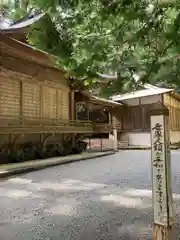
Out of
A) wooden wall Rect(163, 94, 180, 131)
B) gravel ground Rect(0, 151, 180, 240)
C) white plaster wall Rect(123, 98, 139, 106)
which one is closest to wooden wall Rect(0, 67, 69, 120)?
gravel ground Rect(0, 151, 180, 240)

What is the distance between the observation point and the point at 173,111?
94.6ft

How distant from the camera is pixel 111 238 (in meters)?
4.05

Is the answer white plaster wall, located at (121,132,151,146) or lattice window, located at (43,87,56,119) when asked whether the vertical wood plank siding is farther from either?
white plaster wall, located at (121,132,151,146)

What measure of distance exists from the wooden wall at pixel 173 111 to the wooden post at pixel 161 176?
24.1 m

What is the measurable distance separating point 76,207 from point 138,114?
69.5 feet

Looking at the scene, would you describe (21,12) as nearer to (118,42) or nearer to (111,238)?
(118,42)

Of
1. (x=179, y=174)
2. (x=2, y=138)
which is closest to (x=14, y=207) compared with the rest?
(x=179, y=174)

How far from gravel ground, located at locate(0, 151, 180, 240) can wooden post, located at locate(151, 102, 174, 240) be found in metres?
1.32

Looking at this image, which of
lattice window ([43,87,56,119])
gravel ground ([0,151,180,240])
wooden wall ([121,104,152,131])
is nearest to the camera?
gravel ground ([0,151,180,240])

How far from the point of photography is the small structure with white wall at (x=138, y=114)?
83.1ft

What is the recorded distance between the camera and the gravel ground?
14.1ft

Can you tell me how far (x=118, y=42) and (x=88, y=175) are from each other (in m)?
6.29

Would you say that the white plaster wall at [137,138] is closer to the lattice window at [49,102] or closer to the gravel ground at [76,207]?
the lattice window at [49,102]

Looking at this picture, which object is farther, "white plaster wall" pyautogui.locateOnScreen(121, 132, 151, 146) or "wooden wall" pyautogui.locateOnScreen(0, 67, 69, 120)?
"white plaster wall" pyautogui.locateOnScreen(121, 132, 151, 146)
